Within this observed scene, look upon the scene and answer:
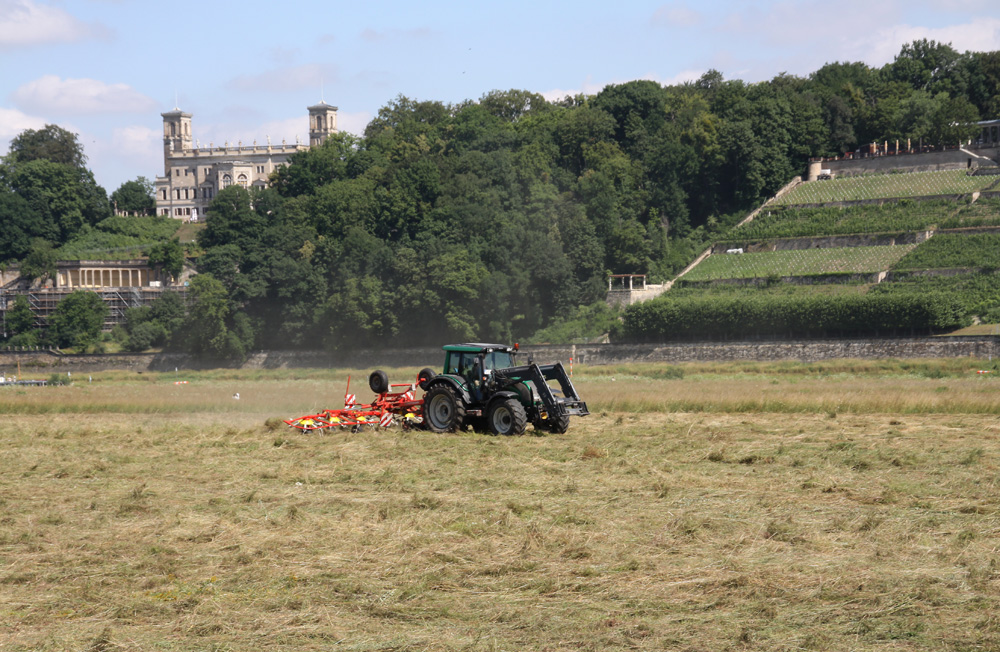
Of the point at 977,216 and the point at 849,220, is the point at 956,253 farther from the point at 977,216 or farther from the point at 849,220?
the point at 849,220

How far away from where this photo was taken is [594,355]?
230 feet

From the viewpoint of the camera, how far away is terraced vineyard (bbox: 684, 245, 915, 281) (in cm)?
7394

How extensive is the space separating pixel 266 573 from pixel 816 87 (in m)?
98.4

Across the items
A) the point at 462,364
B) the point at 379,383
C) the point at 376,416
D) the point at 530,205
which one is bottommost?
the point at 376,416

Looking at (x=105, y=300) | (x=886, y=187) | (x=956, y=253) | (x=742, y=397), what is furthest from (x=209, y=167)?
(x=742, y=397)

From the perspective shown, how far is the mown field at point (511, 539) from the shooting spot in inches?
403

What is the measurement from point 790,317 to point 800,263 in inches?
510

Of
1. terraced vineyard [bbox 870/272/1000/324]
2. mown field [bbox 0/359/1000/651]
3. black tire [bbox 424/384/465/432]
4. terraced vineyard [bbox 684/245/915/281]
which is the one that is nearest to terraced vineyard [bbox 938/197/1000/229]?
terraced vineyard [bbox 684/245/915/281]

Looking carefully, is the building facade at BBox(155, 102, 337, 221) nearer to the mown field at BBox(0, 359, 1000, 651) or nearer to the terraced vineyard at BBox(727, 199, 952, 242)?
the terraced vineyard at BBox(727, 199, 952, 242)

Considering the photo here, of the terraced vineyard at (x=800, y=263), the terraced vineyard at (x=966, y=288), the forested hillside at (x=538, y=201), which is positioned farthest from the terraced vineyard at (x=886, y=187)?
the terraced vineyard at (x=966, y=288)

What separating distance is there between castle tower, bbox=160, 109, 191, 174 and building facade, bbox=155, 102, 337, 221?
0.50 ft

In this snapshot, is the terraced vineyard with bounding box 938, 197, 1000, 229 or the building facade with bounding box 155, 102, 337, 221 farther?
the building facade with bounding box 155, 102, 337, 221

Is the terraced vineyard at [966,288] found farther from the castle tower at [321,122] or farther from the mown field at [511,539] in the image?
the castle tower at [321,122]

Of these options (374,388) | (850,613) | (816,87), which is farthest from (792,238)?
(850,613)
